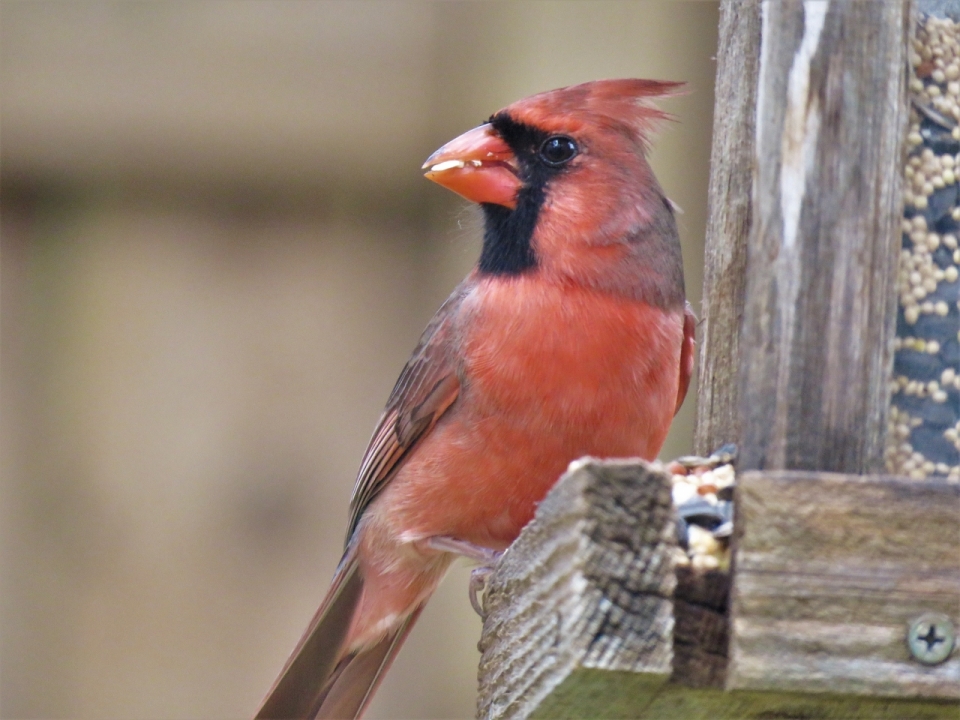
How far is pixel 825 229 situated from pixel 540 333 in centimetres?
83

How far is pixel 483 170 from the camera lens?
8.38 feet

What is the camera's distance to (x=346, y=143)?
10.5 feet

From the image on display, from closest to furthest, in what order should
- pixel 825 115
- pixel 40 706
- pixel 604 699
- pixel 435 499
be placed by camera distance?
pixel 604 699 → pixel 825 115 → pixel 435 499 → pixel 40 706

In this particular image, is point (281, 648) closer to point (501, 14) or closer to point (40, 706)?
point (40, 706)

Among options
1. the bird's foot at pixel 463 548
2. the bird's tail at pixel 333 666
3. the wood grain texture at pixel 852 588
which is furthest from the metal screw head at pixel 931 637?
the bird's tail at pixel 333 666

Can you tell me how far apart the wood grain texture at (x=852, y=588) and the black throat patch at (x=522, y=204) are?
1157 mm

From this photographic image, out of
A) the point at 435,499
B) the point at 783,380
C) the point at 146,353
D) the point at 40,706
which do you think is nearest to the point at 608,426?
the point at 435,499

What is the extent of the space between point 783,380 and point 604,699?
1.43 feet

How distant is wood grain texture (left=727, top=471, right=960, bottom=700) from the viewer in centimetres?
143

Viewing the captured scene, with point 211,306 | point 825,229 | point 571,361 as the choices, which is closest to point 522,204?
point 571,361

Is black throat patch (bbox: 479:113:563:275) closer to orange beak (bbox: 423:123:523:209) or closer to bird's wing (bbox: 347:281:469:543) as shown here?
orange beak (bbox: 423:123:523:209)

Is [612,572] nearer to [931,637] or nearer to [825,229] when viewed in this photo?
[931,637]

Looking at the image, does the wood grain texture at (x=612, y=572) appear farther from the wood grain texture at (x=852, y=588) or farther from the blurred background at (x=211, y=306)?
the blurred background at (x=211, y=306)

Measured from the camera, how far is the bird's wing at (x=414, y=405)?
259 cm
